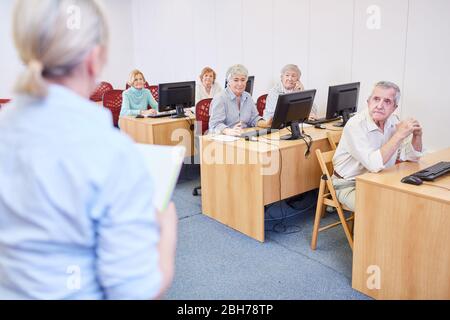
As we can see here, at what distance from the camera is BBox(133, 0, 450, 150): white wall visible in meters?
3.76

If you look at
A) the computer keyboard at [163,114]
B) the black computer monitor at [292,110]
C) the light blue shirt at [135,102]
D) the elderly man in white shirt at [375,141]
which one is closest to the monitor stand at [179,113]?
the computer keyboard at [163,114]

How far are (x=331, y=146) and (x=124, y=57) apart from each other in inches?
225

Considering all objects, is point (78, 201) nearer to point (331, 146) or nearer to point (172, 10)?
point (331, 146)

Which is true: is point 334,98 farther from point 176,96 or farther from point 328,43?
point 176,96

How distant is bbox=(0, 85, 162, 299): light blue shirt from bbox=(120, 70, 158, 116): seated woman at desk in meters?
4.29

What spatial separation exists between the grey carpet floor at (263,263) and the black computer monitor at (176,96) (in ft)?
4.66

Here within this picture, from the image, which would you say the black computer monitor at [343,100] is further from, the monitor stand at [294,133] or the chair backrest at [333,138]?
the monitor stand at [294,133]

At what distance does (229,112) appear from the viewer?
398 cm

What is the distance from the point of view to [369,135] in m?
2.65

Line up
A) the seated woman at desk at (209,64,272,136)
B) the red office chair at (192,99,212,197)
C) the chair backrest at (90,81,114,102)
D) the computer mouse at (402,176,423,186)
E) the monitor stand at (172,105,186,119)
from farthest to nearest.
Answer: the chair backrest at (90,81,114,102), the monitor stand at (172,105,186,119), the red office chair at (192,99,212,197), the seated woman at desk at (209,64,272,136), the computer mouse at (402,176,423,186)

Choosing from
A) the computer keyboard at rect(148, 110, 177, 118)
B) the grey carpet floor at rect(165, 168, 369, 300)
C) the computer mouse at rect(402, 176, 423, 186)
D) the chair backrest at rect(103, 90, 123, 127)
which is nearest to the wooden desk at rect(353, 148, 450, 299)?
the computer mouse at rect(402, 176, 423, 186)

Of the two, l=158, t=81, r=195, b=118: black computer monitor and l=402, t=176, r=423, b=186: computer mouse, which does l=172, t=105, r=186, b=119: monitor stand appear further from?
l=402, t=176, r=423, b=186: computer mouse
